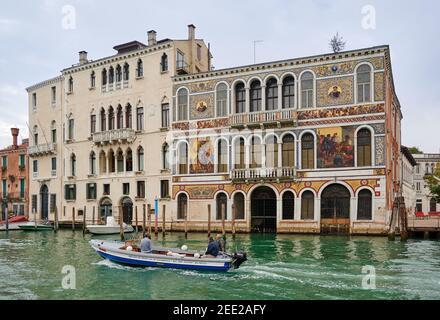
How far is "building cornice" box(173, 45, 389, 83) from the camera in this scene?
2631cm

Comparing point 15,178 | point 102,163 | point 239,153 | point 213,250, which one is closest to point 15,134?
point 15,178

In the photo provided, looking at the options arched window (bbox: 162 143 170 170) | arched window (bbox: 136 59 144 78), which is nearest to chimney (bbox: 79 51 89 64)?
arched window (bbox: 136 59 144 78)

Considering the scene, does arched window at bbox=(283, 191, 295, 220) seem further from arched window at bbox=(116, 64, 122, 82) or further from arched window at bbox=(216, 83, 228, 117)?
arched window at bbox=(116, 64, 122, 82)

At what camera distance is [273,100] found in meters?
29.2

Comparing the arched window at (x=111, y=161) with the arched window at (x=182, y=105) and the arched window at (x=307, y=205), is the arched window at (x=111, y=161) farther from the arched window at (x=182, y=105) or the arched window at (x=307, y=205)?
the arched window at (x=307, y=205)

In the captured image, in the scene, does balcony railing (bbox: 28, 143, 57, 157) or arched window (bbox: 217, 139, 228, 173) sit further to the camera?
balcony railing (bbox: 28, 143, 57, 157)

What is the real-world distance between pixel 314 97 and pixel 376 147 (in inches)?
176

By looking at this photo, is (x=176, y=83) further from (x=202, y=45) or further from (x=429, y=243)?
(x=429, y=243)

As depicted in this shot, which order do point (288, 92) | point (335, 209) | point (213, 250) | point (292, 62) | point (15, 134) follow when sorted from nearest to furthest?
point (213, 250), point (335, 209), point (292, 62), point (288, 92), point (15, 134)

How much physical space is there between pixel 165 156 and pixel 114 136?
457 centimetres

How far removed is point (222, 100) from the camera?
100 ft

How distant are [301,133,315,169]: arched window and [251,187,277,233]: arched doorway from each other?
2682 mm

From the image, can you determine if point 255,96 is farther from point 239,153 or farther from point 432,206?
point 432,206
